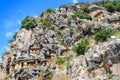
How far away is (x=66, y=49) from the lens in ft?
221

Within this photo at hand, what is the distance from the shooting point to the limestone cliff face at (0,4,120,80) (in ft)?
164

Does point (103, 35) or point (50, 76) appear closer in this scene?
point (50, 76)

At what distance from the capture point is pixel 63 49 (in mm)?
67438

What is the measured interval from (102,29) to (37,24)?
1896 centimetres

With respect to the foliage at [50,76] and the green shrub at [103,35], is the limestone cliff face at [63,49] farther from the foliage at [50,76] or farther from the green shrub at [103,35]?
the green shrub at [103,35]

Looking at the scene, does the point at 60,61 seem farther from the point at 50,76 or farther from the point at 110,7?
the point at 110,7

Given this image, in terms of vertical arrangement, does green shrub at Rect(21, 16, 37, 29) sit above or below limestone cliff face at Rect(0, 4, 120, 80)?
above

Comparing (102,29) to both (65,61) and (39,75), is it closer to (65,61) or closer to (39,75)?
(65,61)

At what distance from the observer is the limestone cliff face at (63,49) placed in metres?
50.0

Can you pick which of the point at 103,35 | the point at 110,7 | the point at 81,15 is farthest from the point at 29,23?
the point at 110,7

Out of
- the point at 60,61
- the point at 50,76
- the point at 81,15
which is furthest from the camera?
the point at 81,15

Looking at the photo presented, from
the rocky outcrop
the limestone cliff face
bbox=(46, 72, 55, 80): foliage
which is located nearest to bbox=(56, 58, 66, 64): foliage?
the limestone cliff face

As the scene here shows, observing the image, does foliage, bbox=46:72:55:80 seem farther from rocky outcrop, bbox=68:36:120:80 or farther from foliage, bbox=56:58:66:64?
rocky outcrop, bbox=68:36:120:80

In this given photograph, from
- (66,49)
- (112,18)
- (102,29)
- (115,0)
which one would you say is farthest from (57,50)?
(115,0)
